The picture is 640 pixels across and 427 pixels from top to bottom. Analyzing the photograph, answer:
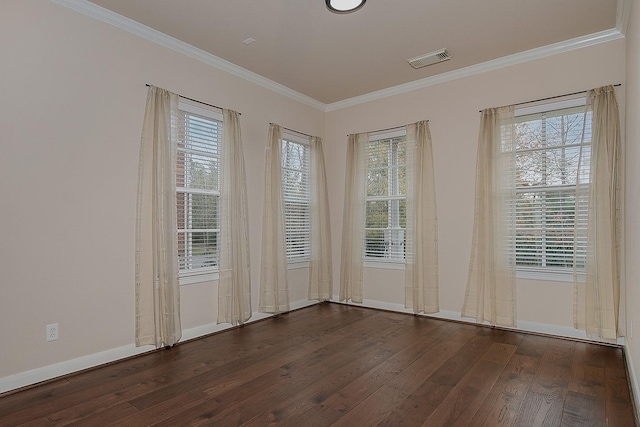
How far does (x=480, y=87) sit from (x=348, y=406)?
3709 millimetres

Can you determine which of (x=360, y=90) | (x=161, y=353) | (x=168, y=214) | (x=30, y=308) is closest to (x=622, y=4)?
(x=360, y=90)

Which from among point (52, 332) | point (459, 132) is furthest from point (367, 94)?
point (52, 332)

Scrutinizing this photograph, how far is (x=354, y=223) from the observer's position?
203 inches

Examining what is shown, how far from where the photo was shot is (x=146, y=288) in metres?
3.27

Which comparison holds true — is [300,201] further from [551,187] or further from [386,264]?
[551,187]

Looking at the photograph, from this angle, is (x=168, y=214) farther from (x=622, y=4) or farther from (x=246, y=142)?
(x=622, y=4)

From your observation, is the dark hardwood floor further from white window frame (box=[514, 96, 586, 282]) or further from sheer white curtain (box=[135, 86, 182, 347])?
white window frame (box=[514, 96, 586, 282])

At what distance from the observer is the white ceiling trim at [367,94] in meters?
3.08

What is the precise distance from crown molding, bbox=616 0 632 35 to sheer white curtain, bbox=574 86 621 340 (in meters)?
0.52

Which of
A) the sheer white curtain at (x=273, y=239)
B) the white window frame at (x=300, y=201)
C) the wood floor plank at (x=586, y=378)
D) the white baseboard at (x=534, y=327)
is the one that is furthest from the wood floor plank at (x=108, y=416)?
the white baseboard at (x=534, y=327)

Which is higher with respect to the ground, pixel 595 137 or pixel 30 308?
pixel 595 137

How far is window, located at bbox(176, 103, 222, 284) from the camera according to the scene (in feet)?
12.2

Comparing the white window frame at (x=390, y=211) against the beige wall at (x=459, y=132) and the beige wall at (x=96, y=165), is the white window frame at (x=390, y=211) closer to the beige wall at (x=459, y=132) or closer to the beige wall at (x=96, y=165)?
the beige wall at (x=459, y=132)

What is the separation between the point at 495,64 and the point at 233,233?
11.4 ft
